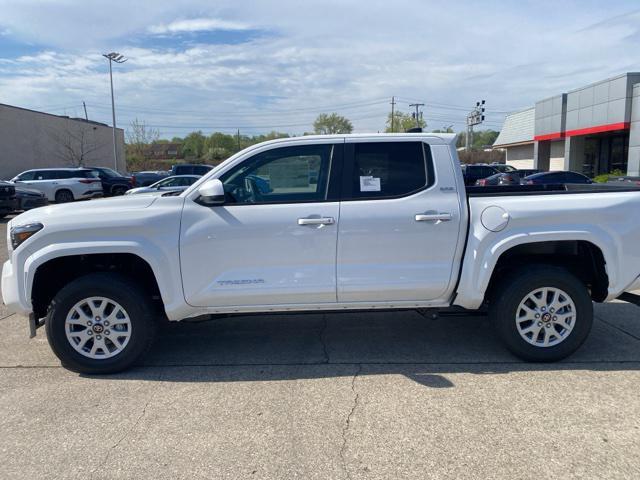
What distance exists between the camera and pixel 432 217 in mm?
4336

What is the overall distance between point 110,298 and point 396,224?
246 cm

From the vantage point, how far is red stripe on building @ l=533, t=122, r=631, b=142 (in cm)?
2865

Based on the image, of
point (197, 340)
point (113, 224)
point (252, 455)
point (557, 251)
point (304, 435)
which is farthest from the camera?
point (197, 340)

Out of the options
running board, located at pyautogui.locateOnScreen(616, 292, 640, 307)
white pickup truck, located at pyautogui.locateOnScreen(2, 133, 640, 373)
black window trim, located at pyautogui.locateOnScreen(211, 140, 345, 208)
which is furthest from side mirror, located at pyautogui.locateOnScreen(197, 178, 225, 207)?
running board, located at pyautogui.locateOnScreen(616, 292, 640, 307)

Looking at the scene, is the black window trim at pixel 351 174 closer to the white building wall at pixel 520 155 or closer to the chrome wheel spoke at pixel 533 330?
the chrome wheel spoke at pixel 533 330

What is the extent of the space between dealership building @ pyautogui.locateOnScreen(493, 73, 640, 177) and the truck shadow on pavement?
26417mm

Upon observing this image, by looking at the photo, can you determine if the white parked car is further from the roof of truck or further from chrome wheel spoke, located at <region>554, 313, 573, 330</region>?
chrome wheel spoke, located at <region>554, 313, 573, 330</region>

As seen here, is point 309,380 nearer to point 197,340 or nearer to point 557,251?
point 197,340

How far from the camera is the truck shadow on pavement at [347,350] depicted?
4.46m

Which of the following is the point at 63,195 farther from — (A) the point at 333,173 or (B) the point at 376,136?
(B) the point at 376,136

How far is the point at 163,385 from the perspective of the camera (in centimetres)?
426

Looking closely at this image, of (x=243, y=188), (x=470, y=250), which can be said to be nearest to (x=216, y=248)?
(x=243, y=188)

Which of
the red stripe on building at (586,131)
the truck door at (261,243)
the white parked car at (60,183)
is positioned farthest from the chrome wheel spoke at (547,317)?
the red stripe on building at (586,131)

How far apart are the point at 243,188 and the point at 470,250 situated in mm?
1995
